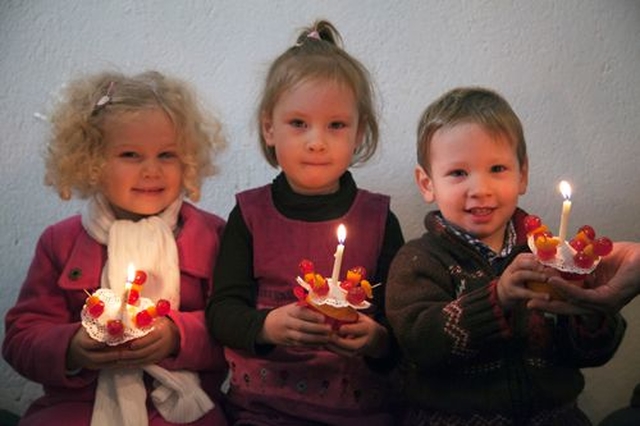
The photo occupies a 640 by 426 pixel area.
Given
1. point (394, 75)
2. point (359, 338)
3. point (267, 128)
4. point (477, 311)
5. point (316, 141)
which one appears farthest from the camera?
point (394, 75)

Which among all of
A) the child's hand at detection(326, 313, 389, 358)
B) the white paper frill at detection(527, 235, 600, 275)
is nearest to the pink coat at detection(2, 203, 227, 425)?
the child's hand at detection(326, 313, 389, 358)

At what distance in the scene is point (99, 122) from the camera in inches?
66.4

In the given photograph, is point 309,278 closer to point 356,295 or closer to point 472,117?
point 356,295

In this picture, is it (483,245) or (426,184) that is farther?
(426,184)

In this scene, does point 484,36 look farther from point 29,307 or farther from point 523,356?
point 29,307

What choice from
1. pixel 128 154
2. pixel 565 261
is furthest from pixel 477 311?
pixel 128 154

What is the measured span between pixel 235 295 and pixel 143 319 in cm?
29

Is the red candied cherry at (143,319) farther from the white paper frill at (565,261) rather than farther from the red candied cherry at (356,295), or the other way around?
the white paper frill at (565,261)

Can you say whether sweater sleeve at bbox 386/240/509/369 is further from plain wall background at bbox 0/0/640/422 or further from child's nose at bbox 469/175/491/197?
plain wall background at bbox 0/0/640/422

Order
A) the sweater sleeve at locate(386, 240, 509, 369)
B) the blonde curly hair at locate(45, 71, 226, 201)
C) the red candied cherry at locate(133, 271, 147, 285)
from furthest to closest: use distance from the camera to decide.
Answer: the blonde curly hair at locate(45, 71, 226, 201) → the red candied cherry at locate(133, 271, 147, 285) → the sweater sleeve at locate(386, 240, 509, 369)

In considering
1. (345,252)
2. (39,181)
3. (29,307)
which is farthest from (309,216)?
(39,181)

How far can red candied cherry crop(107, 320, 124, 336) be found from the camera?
1.39m

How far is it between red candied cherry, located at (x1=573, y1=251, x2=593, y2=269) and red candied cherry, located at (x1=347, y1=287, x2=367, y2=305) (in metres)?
0.38

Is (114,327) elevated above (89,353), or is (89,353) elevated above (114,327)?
(114,327)
